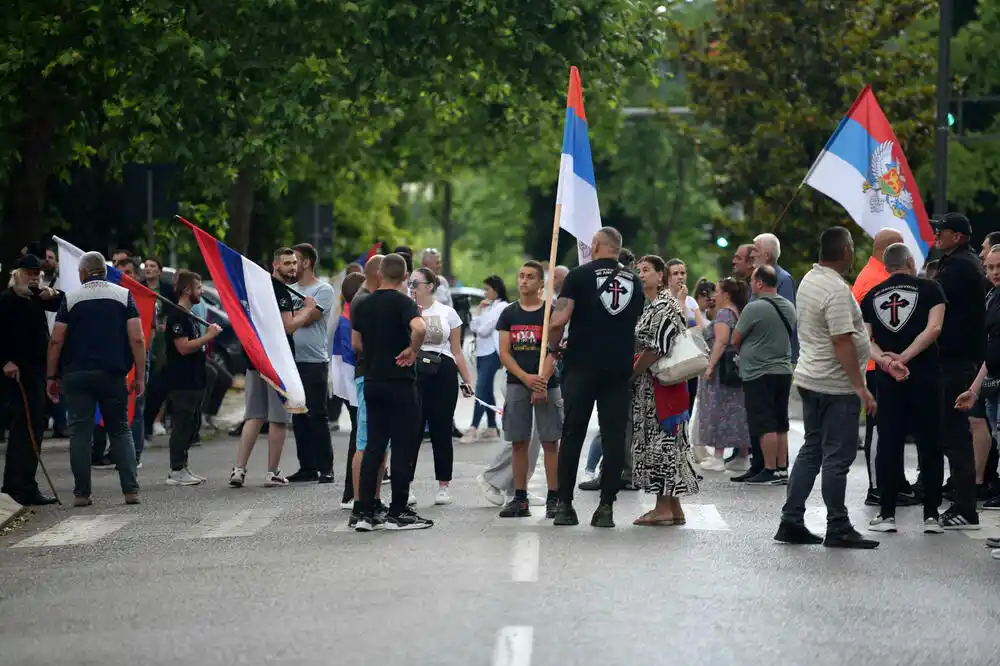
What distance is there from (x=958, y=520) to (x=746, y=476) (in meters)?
3.85

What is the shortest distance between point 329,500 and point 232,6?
36.2ft

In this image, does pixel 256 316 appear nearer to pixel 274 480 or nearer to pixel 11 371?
pixel 274 480

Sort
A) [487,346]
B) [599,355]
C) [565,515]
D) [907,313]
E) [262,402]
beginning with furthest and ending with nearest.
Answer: [487,346], [262,402], [565,515], [599,355], [907,313]

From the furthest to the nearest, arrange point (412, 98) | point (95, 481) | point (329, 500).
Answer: point (412, 98) < point (95, 481) < point (329, 500)

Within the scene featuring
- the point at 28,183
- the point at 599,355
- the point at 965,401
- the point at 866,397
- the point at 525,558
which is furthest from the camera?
the point at 28,183

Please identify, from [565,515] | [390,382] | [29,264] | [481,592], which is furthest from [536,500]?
[481,592]

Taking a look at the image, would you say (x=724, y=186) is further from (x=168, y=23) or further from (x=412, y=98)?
(x=168, y=23)

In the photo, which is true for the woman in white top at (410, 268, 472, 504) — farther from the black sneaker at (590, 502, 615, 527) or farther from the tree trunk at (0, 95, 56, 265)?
the tree trunk at (0, 95, 56, 265)

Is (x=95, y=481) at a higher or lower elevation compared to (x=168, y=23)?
lower

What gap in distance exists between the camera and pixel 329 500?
14.5 m

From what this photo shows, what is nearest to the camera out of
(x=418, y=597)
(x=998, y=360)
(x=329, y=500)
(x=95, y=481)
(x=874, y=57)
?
(x=418, y=597)

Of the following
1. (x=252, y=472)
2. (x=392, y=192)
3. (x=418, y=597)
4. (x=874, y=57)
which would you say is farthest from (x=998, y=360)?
(x=392, y=192)

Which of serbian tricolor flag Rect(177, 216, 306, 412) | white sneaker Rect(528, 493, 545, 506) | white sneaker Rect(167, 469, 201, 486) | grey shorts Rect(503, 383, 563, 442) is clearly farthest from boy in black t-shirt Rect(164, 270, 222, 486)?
grey shorts Rect(503, 383, 563, 442)

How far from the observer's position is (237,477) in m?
15.7
